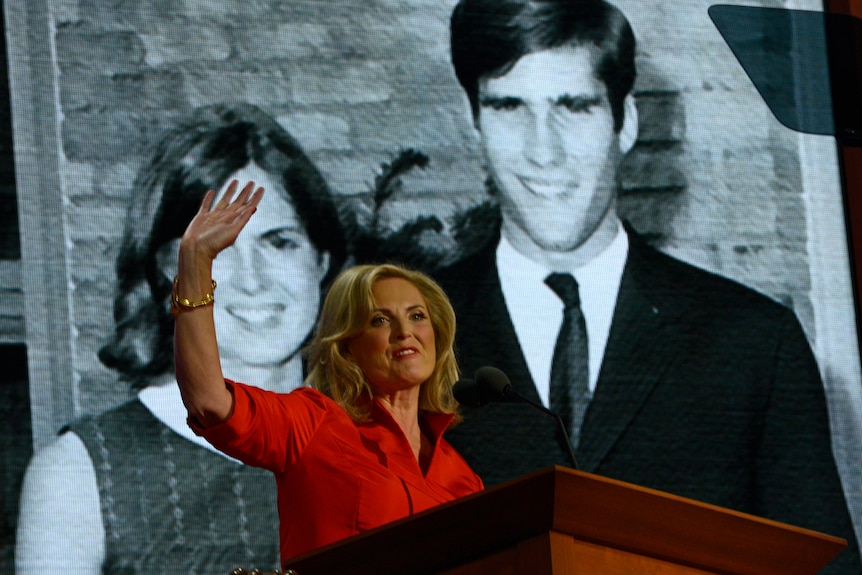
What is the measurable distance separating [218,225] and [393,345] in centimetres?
54

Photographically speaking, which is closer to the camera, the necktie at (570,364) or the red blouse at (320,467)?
the red blouse at (320,467)

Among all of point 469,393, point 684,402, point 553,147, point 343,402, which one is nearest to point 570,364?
point 684,402

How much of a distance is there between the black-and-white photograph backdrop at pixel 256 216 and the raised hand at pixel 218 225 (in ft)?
4.31

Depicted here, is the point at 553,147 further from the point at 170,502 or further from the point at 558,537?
the point at 558,537

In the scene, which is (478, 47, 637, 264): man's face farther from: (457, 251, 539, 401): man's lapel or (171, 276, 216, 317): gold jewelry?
(171, 276, 216, 317): gold jewelry

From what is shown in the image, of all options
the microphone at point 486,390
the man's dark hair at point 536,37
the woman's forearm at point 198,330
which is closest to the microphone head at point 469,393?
the microphone at point 486,390

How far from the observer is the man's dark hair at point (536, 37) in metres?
3.78

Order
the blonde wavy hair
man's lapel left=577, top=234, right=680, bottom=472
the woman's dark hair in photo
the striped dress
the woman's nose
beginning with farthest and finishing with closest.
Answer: man's lapel left=577, top=234, right=680, bottom=472
the woman's nose
the woman's dark hair in photo
the striped dress
the blonde wavy hair

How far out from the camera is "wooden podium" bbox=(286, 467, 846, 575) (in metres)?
1.64

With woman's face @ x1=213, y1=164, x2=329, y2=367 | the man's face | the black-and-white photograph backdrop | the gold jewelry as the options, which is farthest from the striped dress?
the gold jewelry

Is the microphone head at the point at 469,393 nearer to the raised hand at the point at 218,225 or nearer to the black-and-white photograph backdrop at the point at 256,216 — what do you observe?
the raised hand at the point at 218,225

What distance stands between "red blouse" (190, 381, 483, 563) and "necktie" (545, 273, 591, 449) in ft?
4.21

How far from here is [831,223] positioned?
383 centimetres

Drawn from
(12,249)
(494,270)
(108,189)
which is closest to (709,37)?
(494,270)
